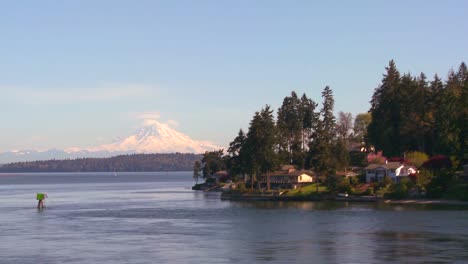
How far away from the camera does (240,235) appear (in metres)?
76.5

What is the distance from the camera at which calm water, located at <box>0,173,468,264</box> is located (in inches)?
2319

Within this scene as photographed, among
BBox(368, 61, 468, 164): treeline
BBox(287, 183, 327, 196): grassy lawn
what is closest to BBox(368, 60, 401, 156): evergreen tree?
BBox(368, 61, 468, 164): treeline

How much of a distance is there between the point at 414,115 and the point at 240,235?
8650 cm

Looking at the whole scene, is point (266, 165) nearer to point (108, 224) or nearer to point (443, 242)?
point (108, 224)

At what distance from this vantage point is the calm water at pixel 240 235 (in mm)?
58906

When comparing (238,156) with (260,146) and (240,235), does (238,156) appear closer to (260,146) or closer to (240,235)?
(260,146)

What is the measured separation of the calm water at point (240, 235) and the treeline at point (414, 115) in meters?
30.2

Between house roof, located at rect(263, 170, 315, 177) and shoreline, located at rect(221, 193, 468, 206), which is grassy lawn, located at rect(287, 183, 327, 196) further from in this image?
house roof, located at rect(263, 170, 315, 177)

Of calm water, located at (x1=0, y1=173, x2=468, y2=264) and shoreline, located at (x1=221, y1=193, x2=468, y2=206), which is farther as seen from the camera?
shoreline, located at (x1=221, y1=193, x2=468, y2=206)

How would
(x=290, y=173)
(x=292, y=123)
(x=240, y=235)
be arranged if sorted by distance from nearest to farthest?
(x=240, y=235) < (x=290, y=173) < (x=292, y=123)

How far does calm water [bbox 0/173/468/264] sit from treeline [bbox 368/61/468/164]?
3015cm

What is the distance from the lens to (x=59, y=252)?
206 ft

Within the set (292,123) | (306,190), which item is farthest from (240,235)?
(292,123)

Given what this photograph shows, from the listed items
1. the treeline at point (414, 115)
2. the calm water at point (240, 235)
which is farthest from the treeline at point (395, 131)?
the calm water at point (240, 235)
